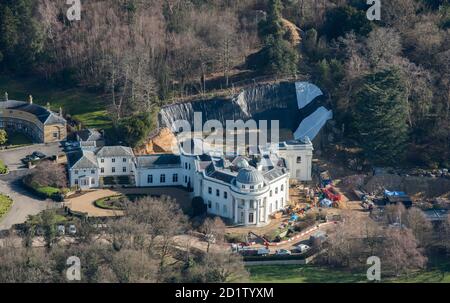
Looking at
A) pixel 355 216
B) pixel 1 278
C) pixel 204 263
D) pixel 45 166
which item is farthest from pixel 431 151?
pixel 1 278

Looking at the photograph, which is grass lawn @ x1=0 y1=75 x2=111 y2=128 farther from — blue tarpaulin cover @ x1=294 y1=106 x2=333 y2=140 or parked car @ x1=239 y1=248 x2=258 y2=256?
parked car @ x1=239 y1=248 x2=258 y2=256

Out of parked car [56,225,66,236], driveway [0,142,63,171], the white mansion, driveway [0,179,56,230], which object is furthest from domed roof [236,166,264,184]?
driveway [0,142,63,171]

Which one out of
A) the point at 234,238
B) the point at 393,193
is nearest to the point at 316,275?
the point at 234,238

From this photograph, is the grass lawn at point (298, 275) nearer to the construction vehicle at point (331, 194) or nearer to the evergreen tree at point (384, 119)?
the construction vehicle at point (331, 194)

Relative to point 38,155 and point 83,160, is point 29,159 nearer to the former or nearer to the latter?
point 38,155

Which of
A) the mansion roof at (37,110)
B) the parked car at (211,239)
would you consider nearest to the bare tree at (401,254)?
the parked car at (211,239)

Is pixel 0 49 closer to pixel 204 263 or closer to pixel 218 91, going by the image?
pixel 218 91
